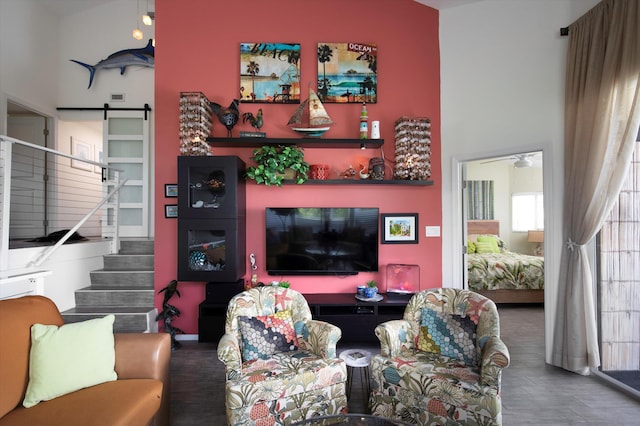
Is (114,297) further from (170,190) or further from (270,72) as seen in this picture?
(270,72)

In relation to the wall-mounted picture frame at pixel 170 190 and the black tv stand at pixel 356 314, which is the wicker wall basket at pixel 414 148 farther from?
the wall-mounted picture frame at pixel 170 190

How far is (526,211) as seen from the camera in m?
7.07

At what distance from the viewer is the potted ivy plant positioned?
3.41 meters

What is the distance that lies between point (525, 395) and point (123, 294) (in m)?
4.05

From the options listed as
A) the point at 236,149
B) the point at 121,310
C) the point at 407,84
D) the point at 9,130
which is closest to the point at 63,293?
the point at 121,310

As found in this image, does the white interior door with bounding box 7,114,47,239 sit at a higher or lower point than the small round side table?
higher

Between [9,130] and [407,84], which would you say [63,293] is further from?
[407,84]

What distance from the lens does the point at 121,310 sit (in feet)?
11.4

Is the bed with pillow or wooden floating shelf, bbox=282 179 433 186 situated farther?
the bed with pillow

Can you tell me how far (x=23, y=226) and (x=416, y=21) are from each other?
5.95 meters

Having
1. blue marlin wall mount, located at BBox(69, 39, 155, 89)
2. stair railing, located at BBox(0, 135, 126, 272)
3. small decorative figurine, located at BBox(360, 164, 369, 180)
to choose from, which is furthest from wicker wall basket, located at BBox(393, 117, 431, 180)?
blue marlin wall mount, located at BBox(69, 39, 155, 89)

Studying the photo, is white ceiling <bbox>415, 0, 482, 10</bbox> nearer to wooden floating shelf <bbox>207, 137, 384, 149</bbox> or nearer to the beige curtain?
the beige curtain

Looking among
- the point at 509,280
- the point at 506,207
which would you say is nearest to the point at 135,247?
the point at 509,280

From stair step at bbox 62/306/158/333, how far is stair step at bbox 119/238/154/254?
35.9 inches
